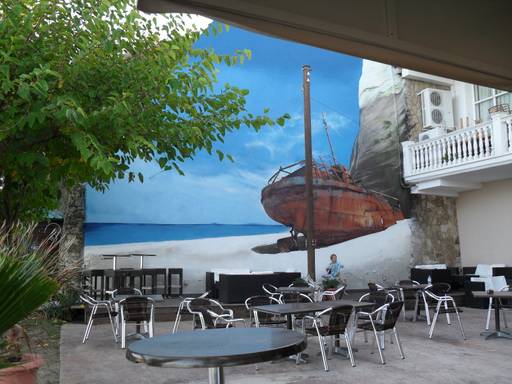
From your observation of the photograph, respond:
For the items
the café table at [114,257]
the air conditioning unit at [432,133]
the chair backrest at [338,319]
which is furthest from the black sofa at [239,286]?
the air conditioning unit at [432,133]

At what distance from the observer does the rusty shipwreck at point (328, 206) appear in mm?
14586

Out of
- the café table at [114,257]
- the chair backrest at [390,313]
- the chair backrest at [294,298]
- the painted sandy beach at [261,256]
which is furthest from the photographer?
the painted sandy beach at [261,256]

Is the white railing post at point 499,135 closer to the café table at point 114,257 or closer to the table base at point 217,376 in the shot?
the café table at point 114,257

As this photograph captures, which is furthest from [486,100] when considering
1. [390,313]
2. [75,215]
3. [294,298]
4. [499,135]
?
[75,215]

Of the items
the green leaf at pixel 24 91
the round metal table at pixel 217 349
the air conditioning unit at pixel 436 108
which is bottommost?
the round metal table at pixel 217 349

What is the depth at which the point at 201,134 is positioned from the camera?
18.9 feet

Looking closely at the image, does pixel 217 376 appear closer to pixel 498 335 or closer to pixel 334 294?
pixel 334 294

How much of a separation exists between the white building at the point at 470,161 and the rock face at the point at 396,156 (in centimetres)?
29

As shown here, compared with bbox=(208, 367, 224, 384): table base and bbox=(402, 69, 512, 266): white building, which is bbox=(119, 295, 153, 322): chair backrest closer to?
bbox=(208, 367, 224, 384): table base

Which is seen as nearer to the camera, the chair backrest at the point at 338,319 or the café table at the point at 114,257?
the chair backrest at the point at 338,319

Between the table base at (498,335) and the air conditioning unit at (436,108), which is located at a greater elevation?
the air conditioning unit at (436,108)

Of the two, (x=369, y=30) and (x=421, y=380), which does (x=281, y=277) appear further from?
(x=369, y=30)

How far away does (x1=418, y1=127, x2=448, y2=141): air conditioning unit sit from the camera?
15.0 metres

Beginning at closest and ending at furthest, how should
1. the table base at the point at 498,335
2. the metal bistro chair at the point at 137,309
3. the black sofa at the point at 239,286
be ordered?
the metal bistro chair at the point at 137,309 → the table base at the point at 498,335 → the black sofa at the point at 239,286
